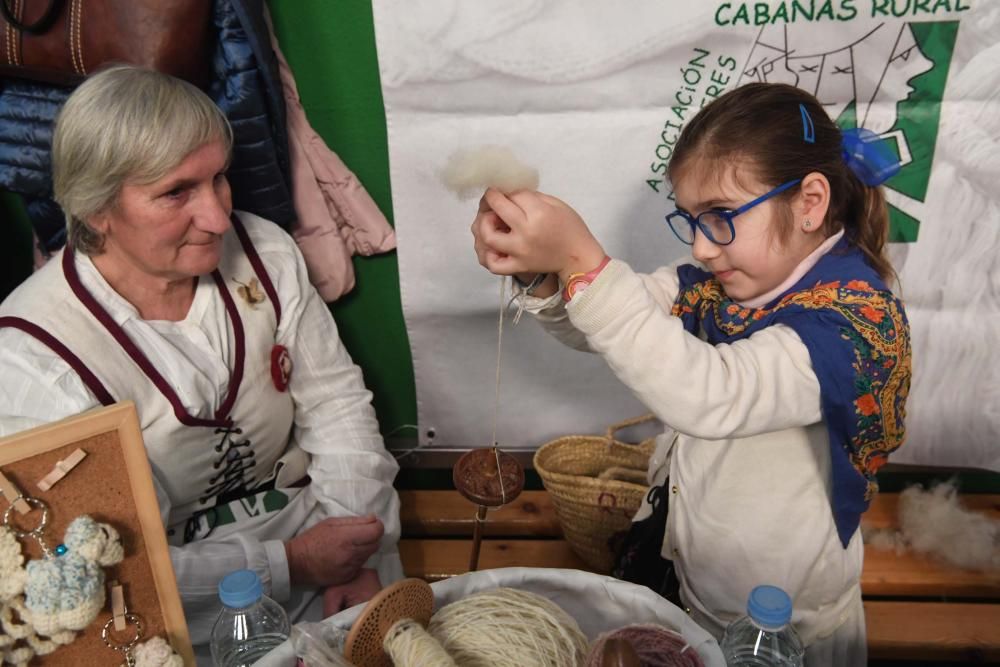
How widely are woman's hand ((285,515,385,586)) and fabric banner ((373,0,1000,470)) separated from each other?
57 centimetres

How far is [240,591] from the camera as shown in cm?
81

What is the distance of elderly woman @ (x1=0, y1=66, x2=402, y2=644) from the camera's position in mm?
1161

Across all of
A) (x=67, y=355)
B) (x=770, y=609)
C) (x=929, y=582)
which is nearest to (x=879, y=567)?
(x=929, y=582)

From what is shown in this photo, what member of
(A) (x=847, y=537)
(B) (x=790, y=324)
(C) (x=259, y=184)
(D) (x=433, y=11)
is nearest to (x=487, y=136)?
(D) (x=433, y=11)

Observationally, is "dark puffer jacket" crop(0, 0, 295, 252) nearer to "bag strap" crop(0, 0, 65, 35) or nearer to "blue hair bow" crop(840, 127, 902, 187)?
"bag strap" crop(0, 0, 65, 35)

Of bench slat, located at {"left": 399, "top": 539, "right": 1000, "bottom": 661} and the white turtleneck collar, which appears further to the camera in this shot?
bench slat, located at {"left": 399, "top": 539, "right": 1000, "bottom": 661}

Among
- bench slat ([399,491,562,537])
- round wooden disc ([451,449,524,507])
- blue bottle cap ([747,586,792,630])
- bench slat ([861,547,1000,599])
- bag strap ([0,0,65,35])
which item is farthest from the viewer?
bench slat ([399,491,562,537])

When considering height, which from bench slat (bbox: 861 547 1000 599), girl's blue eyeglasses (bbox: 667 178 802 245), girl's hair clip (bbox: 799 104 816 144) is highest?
girl's hair clip (bbox: 799 104 816 144)

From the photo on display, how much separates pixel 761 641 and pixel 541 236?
499mm

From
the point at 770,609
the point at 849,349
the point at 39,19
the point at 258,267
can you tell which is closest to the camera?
the point at 770,609

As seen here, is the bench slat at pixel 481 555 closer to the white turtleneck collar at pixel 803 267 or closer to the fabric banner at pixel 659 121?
the fabric banner at pixel 659 121

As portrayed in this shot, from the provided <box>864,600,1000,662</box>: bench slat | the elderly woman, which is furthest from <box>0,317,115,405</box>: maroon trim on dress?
<box>864,600,1000,662</box>: bench slat

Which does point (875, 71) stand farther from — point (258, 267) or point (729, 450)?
point (258, 267)

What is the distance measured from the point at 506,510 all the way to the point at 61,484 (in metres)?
1.21
